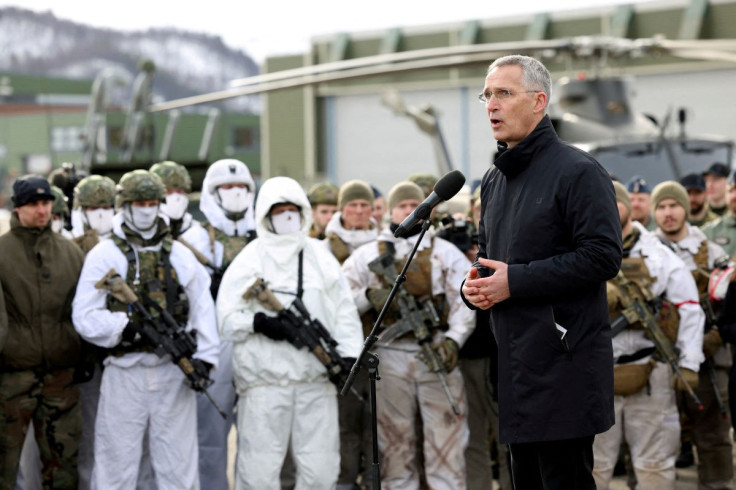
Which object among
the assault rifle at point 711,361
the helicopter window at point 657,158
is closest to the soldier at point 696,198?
the assault rifle at point 711,361

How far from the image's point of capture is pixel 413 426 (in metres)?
6.39

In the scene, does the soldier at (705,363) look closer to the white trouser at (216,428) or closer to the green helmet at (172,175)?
the white trouser at (216,428)

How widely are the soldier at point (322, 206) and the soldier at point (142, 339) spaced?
211 cm

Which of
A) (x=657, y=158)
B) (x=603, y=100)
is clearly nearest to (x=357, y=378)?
(x=657, y=158)

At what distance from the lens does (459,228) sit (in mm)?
6840

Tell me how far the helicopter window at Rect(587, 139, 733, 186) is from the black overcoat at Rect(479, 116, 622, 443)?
7.61 m

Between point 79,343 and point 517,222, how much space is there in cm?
328

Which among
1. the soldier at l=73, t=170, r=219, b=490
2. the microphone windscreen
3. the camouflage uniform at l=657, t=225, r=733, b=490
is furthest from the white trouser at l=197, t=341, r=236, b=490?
the microphone windscreen

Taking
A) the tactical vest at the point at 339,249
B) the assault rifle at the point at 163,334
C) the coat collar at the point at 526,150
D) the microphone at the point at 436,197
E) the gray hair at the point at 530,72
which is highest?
the gray hair at the point at 530,72

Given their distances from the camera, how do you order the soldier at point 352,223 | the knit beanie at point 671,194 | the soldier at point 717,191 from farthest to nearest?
the soldier at point 717,191 < the soldier at point 352,223 < the knit beanie at point 671,194

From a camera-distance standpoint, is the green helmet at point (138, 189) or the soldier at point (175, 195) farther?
the soldier at point (175, 195)

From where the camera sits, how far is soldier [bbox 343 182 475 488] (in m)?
6.26

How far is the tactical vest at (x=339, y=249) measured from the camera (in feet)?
23.5

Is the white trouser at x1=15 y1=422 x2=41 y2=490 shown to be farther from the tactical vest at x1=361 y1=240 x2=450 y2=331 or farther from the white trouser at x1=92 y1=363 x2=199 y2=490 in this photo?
the tactical vest at x1=361 y1=240 x2=450 y2=331
